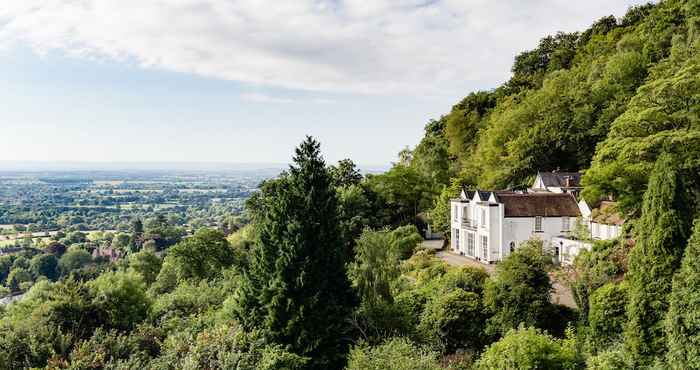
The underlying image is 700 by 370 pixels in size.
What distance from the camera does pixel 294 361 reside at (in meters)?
A: 16.2

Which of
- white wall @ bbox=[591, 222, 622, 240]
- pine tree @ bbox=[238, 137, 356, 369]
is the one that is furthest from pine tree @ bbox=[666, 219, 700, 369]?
white wall @ bbox=[591, 222, 622, 240]

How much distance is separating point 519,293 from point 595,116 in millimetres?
25388

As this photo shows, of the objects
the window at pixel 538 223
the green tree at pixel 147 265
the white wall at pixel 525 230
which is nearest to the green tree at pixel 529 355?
the white wall at pixel 525 230

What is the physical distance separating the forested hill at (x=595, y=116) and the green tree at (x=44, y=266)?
52594mm

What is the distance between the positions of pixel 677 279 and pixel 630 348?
100 inches

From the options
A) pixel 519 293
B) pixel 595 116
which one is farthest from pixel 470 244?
pixel 595 116

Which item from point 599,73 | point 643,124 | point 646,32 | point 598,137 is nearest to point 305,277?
point 643,124

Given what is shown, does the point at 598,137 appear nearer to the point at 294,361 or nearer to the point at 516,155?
the point at 516,155

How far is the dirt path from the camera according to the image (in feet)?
68.8

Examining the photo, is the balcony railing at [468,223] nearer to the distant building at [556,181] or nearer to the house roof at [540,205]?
the house roof at [540,205]

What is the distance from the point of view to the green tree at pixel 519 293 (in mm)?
18391

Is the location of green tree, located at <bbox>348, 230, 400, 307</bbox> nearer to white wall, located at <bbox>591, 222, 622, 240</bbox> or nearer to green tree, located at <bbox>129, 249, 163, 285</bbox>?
white wall, located at <bbox>591, 222, 622, 240</bbox>

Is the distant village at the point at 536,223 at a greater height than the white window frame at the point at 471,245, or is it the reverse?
the distant village at the point at 536,223

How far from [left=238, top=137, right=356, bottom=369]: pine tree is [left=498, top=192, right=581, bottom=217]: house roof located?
12.7 meters
